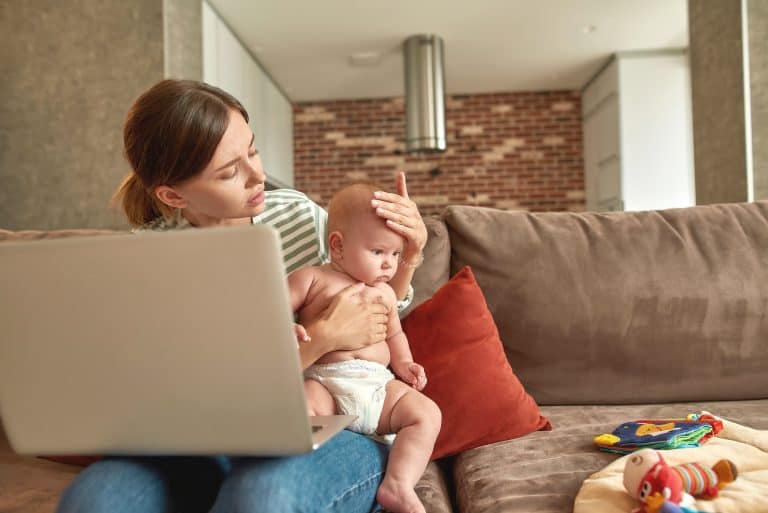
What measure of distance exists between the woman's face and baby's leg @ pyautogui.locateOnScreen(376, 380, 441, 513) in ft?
1.45

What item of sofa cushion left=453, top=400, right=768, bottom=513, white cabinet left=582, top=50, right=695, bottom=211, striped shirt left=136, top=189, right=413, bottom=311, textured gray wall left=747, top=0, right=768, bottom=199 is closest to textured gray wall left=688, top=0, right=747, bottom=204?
textured gray wall left=747, top=0, right=768, bottom=199

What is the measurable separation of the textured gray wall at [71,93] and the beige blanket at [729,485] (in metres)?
3.47

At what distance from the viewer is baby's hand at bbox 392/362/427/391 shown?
130 centimetres

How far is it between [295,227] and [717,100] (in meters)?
3.65

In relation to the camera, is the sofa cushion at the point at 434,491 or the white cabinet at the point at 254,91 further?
the white cabinet at the point at 254,91

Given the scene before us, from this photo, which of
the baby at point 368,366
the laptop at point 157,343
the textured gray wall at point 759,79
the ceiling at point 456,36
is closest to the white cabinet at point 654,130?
the ceiling at point 456,36

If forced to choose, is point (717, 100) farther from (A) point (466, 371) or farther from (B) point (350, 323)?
(B) point (350, 323)

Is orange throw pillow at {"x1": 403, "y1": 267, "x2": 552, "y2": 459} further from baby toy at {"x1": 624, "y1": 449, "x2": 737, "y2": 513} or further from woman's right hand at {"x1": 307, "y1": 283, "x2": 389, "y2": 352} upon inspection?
baby toy at {"x1": 624, "y1": 449, "x2": 737, "y2": 513}

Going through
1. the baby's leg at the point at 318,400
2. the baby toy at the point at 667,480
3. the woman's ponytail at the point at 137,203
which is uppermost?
the woman's ponytail at the point at 137,203

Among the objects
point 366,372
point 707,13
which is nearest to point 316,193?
point 707,13

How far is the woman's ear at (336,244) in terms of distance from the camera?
1.28 metres

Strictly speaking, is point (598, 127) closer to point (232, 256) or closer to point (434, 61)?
point (434, 61)

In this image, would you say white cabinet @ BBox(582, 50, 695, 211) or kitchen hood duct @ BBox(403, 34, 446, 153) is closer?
kitchen hood duct @ BBox(403, 34, 446, 153)

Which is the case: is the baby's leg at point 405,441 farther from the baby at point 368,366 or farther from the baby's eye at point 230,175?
the baby's eye at point 230,175
